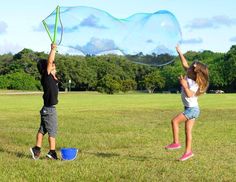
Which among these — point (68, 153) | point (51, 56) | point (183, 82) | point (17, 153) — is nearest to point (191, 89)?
point (183, 82)

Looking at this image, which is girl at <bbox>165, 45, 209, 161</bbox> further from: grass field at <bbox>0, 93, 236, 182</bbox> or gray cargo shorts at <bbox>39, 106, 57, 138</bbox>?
gray cargo shorts at <bbox>39, 106, 57, 138</bbox>

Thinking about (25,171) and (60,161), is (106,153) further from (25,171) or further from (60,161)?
(25,171)

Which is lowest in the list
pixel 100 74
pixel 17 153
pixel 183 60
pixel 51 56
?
pixel 100 74

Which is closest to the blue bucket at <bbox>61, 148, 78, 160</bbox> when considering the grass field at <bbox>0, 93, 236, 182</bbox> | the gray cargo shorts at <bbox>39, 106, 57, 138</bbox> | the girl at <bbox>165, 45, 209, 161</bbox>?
the grass field at <bbox>0, 93, 236, 182</bbox>

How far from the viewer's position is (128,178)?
7.37m

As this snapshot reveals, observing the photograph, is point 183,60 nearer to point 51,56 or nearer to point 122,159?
point 122,159

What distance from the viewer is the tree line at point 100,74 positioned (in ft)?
349

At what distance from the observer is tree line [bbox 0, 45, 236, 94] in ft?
349

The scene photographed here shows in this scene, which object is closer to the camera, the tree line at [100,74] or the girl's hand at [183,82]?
the girl's hand at [183,82]

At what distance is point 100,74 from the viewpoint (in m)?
110

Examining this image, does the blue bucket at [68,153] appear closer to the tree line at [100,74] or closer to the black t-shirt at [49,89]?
the black t-shirt at [49,89]

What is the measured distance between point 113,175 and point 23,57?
11560 centimetres

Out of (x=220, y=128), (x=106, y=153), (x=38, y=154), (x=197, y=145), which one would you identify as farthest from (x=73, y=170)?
(x=220, y=128)

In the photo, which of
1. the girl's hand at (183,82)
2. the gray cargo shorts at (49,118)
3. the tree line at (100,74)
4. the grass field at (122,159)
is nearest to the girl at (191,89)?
the girl's hand at (183,82)
